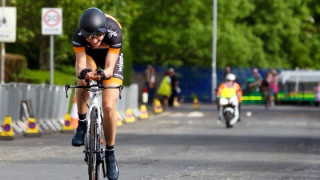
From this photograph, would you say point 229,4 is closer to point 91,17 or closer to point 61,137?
point 61,137

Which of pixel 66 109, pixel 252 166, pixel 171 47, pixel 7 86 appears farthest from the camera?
pixel 171 47

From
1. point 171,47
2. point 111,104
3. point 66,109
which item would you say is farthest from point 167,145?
point 171,47

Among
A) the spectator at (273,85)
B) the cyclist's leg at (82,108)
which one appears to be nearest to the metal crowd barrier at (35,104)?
the cyclist's leg at (82,108)

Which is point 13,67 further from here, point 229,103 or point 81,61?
point 81,61

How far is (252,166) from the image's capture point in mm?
16188

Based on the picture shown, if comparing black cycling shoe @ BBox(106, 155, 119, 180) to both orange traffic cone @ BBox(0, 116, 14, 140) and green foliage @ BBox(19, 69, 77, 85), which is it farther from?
green foliage @ BBox(19, 69, 77, 85)

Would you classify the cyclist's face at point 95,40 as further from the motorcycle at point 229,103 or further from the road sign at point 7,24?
the motorcycle at point 229,103

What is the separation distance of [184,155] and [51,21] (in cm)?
1104

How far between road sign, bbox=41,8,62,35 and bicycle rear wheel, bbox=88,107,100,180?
57.0 feet

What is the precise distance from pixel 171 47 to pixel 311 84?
738cm

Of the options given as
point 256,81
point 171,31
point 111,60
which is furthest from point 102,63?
point 171,31

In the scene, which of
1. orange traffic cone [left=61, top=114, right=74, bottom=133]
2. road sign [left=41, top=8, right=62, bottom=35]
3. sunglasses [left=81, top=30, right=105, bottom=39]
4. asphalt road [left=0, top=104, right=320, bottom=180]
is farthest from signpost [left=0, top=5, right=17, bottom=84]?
sunglasses [left=81, top=30, right=105, bottom=39]

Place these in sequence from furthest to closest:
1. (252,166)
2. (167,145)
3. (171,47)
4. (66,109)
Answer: (171,47) → (66,109) → (167,145) → (252,166)

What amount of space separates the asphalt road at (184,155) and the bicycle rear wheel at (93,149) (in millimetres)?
2309
